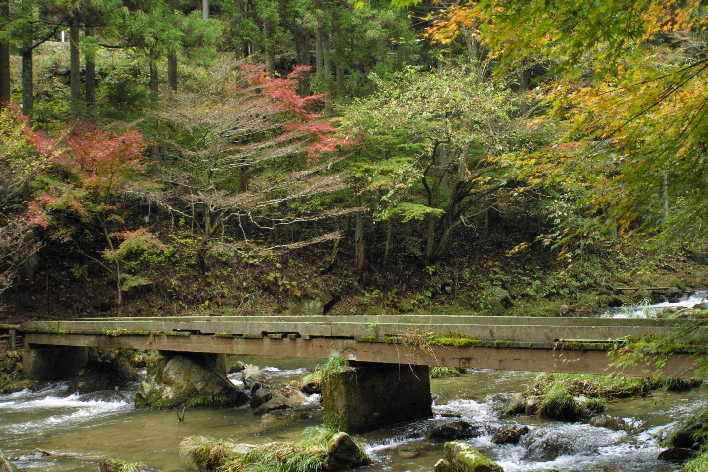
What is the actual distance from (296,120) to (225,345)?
41.8 feet

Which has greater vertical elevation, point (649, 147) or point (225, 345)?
point (649, 147)

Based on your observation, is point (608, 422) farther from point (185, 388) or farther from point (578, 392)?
point (185, 388)

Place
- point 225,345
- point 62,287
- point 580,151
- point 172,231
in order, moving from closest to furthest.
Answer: point 580,151, point 225,345, point 62,287, point 172,231

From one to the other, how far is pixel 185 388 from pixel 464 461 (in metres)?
6.72

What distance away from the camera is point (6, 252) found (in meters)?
14.0

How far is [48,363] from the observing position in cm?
1417

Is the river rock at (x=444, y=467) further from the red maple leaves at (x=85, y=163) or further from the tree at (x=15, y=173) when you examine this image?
the red maple leaves at (x=85, y=163)

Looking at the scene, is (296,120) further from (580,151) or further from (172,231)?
(580,151)

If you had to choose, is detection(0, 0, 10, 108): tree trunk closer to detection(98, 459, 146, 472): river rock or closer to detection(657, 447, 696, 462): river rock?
detection(98, 459, 146, 472): river rock

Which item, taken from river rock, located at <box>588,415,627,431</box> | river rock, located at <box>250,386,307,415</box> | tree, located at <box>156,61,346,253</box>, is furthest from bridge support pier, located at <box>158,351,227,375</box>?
river rock, located at <box>588,415,627,431</box>

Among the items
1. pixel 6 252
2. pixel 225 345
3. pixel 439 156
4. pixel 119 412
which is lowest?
pixel 119 412

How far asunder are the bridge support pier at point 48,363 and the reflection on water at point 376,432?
182 centimetres

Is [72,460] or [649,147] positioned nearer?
[649,147]

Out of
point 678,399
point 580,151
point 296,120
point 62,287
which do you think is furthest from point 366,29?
point 580,151
